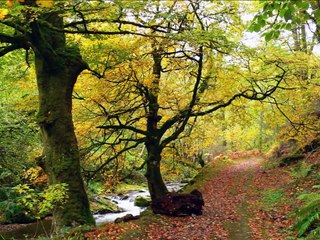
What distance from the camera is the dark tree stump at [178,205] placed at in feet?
34.5

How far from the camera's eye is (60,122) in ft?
30.5

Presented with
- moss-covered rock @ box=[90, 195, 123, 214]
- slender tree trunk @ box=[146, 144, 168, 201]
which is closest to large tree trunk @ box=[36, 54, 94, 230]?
slender tree trunk @ box=[146, 144, 168, 201]

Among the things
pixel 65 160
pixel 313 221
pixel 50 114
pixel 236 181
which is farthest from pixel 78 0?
pixel 236 181

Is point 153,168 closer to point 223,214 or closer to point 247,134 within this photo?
point 223,214

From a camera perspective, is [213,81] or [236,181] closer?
[213,81]

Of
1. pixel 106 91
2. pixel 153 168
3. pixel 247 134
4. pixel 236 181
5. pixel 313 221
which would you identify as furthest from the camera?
pixel 247 134

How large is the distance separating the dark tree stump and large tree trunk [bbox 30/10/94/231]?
2.31m

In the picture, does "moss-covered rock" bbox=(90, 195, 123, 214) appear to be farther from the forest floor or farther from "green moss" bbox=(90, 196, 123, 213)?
the forest floor

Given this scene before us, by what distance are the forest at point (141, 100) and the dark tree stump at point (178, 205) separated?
3 cm

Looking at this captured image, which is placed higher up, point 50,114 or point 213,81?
point 213,81

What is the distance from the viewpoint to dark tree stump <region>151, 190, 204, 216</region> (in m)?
10.5

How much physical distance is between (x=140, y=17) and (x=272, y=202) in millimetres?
8080

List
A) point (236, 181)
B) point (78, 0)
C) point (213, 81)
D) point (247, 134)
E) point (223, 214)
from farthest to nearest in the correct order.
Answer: point (247, 134) < point (236, 181) < point (213, 81) < point (223, 214) < point (78, 0)

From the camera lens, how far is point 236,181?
1988 centimetres
